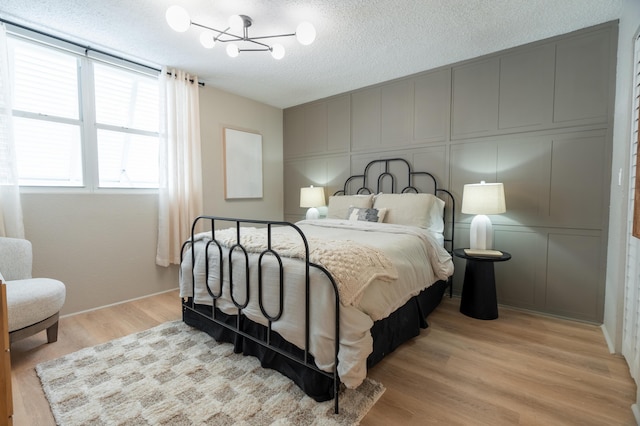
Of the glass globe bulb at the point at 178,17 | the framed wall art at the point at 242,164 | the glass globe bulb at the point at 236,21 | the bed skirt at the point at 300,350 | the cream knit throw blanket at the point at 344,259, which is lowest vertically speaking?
the bed skirt at the point at 300,350

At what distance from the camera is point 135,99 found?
3084 millimetres

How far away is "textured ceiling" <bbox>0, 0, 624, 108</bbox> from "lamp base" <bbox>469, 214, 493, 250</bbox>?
1.65 meters

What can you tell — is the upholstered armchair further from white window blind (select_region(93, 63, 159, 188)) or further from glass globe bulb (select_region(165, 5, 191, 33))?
glass globe bulb (select_region(165, 5, 191, 33))

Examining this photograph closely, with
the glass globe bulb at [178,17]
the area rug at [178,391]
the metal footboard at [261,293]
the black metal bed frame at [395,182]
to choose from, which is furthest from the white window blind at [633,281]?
the glass globe bulb at [178,17]

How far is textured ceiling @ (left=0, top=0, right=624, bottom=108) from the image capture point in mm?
2125

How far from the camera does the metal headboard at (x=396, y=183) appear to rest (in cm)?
311

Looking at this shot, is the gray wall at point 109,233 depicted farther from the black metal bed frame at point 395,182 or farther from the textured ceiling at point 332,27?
the black metal bed frame at point 395,182

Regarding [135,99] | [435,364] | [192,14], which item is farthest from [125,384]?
[135,99]

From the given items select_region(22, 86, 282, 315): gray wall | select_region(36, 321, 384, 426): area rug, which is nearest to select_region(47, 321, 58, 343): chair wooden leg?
select_region(36, 321, 384, 426): area rug

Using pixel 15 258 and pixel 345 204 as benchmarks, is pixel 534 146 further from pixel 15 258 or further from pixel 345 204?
pixel 15 258

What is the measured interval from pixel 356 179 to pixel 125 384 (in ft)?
10.1

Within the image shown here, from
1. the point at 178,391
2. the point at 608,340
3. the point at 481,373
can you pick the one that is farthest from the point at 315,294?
the point at 608,340

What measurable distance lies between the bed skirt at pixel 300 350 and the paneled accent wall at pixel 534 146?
1.12 meters

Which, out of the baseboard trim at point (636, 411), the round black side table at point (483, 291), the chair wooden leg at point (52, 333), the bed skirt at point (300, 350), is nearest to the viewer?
the baseboard trim at point (636, 411)
